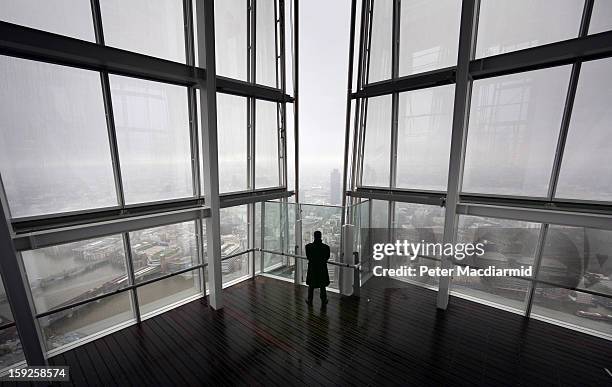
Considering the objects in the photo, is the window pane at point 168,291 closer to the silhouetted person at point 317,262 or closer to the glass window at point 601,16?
the silhouetted person at point 317,262

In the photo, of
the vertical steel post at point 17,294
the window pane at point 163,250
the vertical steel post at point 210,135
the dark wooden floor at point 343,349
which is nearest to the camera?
the vertical steel post at point 17,294

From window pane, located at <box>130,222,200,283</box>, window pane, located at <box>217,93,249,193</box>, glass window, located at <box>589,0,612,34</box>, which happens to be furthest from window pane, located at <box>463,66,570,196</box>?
window pane, located at <box>130,222,200,283</box>

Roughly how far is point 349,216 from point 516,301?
365 cm

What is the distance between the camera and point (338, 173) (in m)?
7.08

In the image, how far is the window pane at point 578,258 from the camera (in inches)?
176

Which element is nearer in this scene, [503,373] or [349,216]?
[503,373]

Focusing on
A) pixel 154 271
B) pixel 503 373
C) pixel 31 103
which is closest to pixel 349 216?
pixel 503 373

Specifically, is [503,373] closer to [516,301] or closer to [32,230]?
[516,301]

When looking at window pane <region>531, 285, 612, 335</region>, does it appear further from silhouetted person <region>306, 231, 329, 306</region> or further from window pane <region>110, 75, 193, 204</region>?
window pane <region>110, 75, 193, 204</region>

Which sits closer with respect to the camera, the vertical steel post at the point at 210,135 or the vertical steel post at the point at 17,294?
the vertical steel post at the point at 17,294

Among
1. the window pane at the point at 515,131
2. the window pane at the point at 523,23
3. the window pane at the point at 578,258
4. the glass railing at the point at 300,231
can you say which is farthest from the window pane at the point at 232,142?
the window pane at the point at 578,258

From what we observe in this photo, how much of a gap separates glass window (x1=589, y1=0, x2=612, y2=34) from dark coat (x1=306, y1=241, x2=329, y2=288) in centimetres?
551

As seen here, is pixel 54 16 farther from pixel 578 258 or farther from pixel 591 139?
pixel 578 258

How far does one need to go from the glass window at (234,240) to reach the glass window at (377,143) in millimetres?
3246
